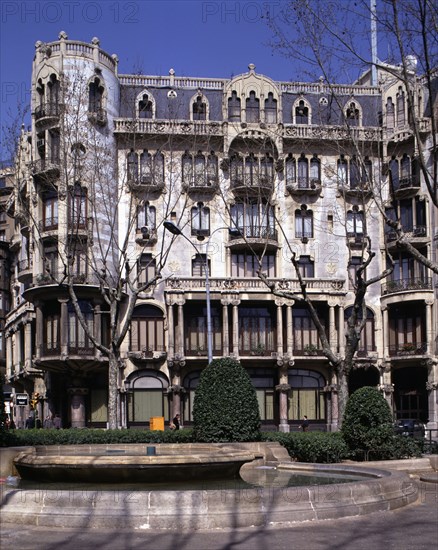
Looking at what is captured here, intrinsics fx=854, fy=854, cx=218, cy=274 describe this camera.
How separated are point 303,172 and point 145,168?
9.76 meters

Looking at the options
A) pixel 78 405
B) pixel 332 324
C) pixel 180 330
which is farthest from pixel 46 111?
pixel 332 324

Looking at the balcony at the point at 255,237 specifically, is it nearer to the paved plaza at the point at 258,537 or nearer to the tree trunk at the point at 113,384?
the tree trunk at the point at 113,384

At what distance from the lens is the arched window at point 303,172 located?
52.2 meters

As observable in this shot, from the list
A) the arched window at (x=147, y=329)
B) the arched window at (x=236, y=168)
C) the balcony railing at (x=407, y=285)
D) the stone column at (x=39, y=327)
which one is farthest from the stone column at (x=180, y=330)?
the balcony railing at (x=407, y=285)

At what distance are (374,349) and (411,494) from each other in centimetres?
3720

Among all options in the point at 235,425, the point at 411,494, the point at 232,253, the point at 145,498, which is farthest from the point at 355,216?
the point at 145,498

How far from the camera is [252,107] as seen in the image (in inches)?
2085

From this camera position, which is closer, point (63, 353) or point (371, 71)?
point (63, 353)

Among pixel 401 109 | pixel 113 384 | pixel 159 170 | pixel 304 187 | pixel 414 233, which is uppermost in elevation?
pixel 401 109

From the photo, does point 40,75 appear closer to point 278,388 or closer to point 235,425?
point 278,388

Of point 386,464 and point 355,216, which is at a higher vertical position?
point 355,216

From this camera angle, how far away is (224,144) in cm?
5128

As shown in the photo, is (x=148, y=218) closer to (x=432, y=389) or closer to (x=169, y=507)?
(x=432, y=389)

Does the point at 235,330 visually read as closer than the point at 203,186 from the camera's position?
Yes
